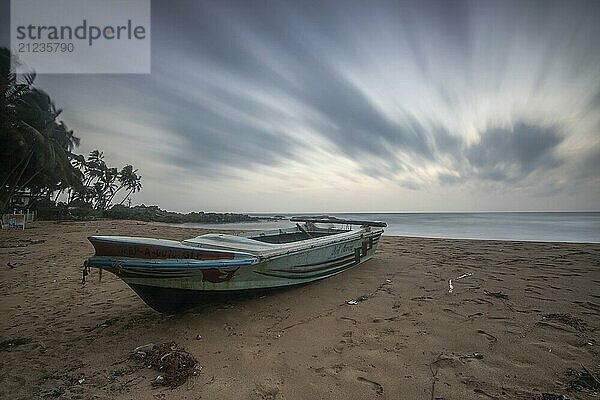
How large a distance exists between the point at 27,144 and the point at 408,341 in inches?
968

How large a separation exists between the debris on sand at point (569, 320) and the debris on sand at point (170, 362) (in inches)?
182

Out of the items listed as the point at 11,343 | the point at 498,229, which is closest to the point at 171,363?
the point at 11,343

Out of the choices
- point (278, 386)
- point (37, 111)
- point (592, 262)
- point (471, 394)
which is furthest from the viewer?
point (37, 111)

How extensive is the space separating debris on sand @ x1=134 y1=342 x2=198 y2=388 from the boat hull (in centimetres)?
68

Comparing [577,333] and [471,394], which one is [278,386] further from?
[577,333]

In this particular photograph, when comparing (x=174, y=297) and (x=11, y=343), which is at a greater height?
(x=174, y=297)

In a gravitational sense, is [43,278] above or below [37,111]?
below

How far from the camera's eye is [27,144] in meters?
19.0

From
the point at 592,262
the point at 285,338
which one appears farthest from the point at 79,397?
the point at 592,262

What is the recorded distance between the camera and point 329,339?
145 inches

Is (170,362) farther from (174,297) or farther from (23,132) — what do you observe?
(23,132)

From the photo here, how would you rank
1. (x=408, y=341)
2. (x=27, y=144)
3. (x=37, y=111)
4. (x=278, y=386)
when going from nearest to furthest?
(x=278, y=386) → (x=408, y=341) → (x=27, y=144) → (x=37, y=111)

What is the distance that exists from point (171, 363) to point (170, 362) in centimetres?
4

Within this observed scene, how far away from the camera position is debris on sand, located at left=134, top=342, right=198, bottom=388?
2875 millimetres
